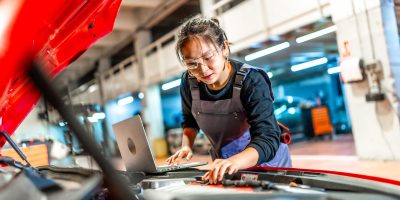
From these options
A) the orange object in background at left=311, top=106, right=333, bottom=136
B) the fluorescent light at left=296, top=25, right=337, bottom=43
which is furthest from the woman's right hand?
the orange object in background at left=311, top=106, right=333, bottom=136

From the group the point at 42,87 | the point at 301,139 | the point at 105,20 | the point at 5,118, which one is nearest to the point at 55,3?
the point at 42,87

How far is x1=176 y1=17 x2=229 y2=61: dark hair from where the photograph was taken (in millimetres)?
1400

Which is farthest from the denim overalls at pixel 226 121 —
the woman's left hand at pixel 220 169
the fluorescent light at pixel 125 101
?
the fluorescent light at pixel 125 101

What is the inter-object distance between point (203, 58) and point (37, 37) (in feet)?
2.60

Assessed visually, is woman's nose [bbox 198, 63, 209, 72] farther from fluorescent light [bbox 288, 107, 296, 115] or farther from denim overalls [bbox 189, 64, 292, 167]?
fluorescent light [bbox 288, 107, 296, 115]

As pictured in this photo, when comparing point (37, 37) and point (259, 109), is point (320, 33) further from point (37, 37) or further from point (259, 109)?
point (37, 37)

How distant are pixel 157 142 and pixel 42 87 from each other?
1087 cm

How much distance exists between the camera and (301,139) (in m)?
10.2

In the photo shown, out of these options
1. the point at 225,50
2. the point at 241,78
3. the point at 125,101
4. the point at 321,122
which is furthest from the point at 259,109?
the point at 125,101

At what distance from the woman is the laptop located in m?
0.21

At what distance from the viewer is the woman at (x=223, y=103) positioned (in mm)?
1239

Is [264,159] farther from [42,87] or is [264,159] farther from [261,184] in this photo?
[42,87]

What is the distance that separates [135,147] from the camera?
127 centimetres

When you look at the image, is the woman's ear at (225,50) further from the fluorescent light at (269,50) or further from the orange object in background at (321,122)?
the orange object in background at (321,122)
